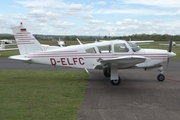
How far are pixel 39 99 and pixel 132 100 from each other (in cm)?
299

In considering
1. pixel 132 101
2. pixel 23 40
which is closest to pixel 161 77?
pixel 132 101

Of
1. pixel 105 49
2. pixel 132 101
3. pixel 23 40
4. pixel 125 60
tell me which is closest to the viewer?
pixel 132 101

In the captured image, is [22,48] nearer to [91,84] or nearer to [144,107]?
[91,84]

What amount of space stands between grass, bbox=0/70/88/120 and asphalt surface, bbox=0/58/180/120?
0.38 m

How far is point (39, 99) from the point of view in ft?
23.3

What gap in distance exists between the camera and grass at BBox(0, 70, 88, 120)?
18.4 ft

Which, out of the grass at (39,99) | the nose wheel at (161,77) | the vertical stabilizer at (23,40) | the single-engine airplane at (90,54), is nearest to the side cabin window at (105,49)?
the single-engine airplane at (90,54)

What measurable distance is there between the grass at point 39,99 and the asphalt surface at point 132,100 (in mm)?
384

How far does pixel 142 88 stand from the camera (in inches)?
355

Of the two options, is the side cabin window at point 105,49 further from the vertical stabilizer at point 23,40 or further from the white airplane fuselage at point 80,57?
the vertical stabilizer at point 23,40

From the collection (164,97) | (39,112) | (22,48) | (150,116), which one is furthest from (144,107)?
(22,48)

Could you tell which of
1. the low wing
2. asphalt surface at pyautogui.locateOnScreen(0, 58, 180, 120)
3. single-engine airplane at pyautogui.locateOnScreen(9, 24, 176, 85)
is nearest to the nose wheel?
asphalt surface at pyautogui.locateOnScreen(0, 58, 180, 120)

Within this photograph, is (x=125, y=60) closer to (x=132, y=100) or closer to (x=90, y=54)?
(x=132, y=100)

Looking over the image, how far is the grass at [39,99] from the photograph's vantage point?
560cm
